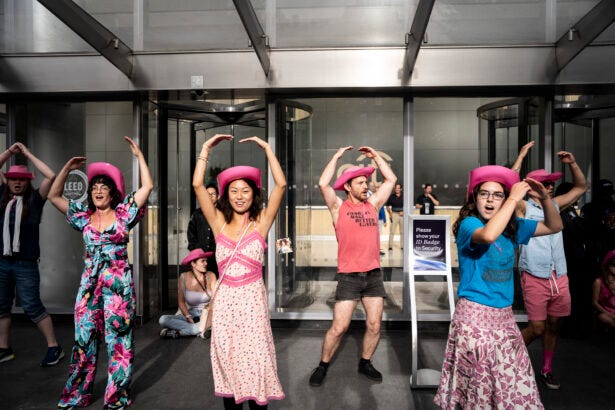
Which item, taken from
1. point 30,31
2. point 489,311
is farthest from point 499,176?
point 30,31

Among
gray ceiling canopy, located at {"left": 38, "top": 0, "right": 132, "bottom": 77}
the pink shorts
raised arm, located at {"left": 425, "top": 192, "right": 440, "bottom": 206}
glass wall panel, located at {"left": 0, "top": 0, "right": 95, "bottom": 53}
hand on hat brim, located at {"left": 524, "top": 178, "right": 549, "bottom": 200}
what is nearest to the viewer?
hand on hat brim, located at {"left": 524, "top": 178, "right": 549, "bottom": 200}

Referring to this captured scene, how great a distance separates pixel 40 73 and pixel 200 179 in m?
4.27

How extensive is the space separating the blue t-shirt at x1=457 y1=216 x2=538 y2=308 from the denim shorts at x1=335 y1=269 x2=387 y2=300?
1606 mm

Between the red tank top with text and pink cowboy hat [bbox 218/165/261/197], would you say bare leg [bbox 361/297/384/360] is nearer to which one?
the red tank top with text

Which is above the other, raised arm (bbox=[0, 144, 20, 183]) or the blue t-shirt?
raised arm (bbox=[0, 144, 20, 183])

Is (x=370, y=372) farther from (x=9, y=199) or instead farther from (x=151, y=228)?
(x=9, y=199)

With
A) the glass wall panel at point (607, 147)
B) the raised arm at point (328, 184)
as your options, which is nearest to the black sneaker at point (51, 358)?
the raised arm at point (328, 184)

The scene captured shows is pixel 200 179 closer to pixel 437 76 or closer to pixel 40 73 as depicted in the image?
pixel 437 76

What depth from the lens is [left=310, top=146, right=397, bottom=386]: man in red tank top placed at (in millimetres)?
4086

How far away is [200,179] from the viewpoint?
9.28ft

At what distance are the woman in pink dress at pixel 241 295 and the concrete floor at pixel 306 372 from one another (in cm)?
112

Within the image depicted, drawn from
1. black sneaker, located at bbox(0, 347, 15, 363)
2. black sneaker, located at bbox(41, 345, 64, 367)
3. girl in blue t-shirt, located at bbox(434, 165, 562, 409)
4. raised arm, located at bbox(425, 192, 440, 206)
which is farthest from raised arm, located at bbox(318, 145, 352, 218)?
black sneaker, located at bbox(0, 347, 15, 363)

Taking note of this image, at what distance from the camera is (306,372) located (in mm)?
4359

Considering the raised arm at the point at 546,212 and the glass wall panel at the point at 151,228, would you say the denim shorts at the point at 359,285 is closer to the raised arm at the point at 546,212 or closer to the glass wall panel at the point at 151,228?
the raised arm at the point at 546,212
